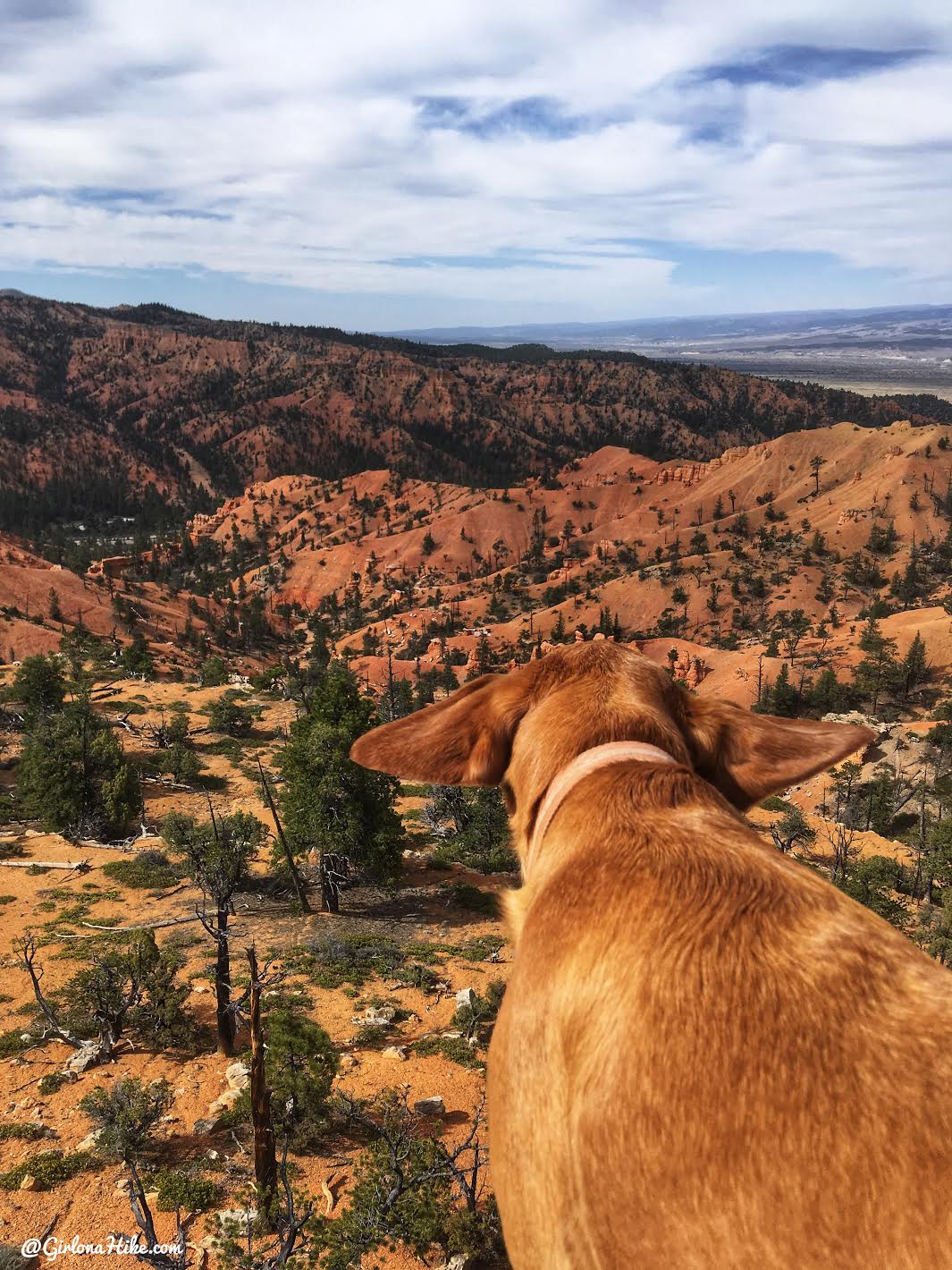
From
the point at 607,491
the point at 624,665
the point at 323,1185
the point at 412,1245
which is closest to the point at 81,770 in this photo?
the point at 323,1185

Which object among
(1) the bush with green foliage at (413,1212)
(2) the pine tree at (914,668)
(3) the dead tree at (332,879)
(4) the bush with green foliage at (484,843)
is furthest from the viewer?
(2) the pine tree at (914,668)

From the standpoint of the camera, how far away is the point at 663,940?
1.61 metres

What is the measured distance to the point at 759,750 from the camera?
2.46 metres

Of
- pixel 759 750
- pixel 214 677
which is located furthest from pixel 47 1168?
pixel 214 677

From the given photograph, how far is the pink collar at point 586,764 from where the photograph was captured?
2.14m

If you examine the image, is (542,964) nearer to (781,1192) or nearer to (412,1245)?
(781,1192)

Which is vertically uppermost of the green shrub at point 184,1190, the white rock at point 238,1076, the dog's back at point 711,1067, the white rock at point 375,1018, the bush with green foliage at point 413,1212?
the dog's back at point 711,1067

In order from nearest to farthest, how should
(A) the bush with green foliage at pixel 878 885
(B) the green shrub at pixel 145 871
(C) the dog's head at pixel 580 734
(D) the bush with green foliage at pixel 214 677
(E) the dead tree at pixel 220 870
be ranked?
1. (C) the dog's head at pixel 580 734
2. (E) the dead tree at pixel 220 870
3. (A) the bush with green foliage at pixel 878 885
4. (B) the green shrub at pixel 145 871
5. (D) the bush with green foliage at pixel 214 677

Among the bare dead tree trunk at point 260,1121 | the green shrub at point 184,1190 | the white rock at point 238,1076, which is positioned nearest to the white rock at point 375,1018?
the white rock at point 238,1076

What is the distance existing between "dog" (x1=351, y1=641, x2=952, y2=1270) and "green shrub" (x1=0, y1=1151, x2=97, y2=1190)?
12.7 metres

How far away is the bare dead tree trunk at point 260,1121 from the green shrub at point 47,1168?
347 cm

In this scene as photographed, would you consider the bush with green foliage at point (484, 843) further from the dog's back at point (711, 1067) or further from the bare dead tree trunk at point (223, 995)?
the dog's back at point (711, 1067)

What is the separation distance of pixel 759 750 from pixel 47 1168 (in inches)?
526

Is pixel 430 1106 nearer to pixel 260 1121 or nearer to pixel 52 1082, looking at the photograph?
pixel 260 1121
